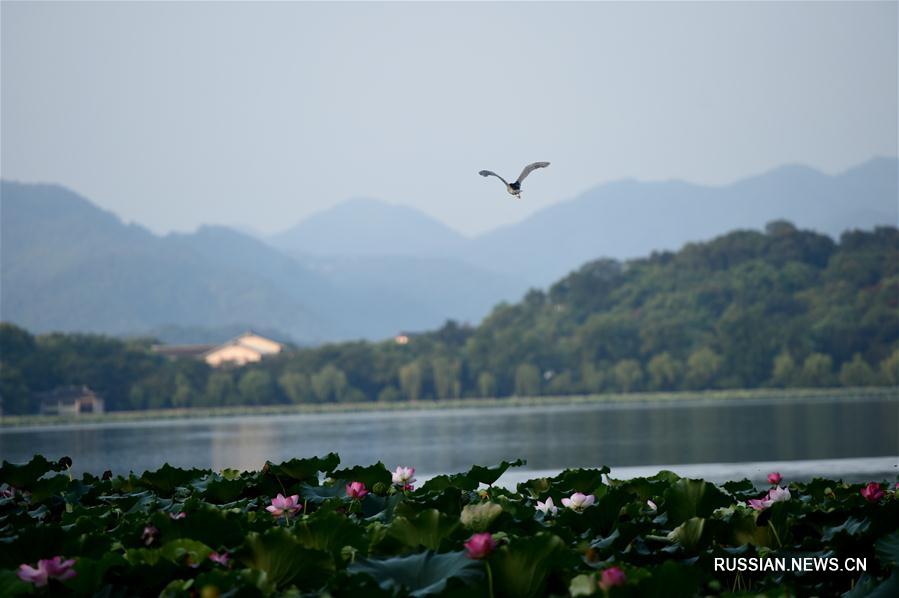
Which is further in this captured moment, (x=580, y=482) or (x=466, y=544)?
(x=580, y=482)

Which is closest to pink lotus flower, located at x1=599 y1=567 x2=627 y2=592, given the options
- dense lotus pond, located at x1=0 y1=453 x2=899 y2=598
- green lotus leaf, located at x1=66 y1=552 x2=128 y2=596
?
dense lotus pond, located at x1=0 y1=453 x2=899 y2=598

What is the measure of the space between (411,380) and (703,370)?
55.6 feet

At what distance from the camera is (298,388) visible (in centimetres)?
7875

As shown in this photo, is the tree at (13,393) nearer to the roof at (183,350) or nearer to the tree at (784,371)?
the roof at (183,350)

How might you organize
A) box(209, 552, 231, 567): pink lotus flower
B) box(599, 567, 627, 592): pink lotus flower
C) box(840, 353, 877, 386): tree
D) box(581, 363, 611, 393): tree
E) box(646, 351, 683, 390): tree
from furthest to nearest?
box(581, 363, 611, 393): tree
box(646, 351, 683, 390): tree
box(840, 353, 877, 386): tree
box(209, 552, 231, 567): pink lotus flower
box(599, 567, 627, 592): pink lotus flower

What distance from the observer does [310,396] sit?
258 feet

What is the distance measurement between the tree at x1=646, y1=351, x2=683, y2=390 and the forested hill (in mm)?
84

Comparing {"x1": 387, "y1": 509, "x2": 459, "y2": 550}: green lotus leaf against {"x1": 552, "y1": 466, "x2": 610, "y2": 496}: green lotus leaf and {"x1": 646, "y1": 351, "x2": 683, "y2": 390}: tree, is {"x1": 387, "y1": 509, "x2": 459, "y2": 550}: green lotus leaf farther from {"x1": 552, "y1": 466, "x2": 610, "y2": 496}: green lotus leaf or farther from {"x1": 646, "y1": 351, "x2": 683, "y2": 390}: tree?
{"x1": 646, "y1": 351, "x2": 683, "y2": 390}: tree

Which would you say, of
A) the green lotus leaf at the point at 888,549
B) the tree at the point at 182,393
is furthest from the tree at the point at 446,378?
the green lotus leaf at the point at 888,549

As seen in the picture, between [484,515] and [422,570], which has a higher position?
[484,515]

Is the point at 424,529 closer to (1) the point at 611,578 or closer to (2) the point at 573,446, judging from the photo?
(1) the point at 611,578

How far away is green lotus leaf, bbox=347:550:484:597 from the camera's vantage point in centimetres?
380

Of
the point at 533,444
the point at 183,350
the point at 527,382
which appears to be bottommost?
the point at 533,444

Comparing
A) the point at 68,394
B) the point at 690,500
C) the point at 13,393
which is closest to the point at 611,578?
Result: the point at 690,500
